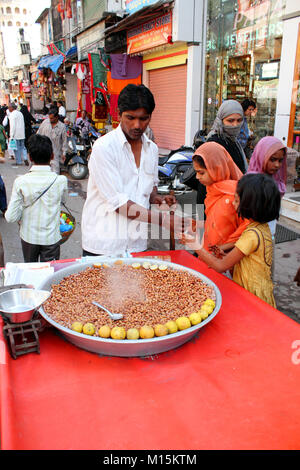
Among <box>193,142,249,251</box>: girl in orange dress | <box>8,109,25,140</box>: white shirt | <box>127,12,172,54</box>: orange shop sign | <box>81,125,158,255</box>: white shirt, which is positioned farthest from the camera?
<box>8,109,25,140</box>: white shirt

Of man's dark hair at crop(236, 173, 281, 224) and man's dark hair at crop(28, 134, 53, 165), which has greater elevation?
man's dark hair at crop(28, 134, 53, 165)

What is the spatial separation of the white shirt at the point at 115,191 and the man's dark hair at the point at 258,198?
58 cm

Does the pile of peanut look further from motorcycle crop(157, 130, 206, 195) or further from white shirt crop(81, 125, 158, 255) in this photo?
motorcycle crop(157, 130, 206, 195)

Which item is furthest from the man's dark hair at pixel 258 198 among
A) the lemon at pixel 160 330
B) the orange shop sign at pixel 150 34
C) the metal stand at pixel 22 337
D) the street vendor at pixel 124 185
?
the orange shop sign at pixel 150 34

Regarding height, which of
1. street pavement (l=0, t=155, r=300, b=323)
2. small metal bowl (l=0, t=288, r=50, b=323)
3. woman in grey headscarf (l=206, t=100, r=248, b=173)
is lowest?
street pavement (l=0, t=155, r=300, b=323)

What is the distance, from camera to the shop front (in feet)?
19.8

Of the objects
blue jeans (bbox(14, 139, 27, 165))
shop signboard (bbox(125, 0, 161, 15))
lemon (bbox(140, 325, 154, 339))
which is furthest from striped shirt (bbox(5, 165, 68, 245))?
blue jeans (bbox(14, 139, 27, 165))

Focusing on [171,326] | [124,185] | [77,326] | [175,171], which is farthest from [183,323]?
[175,171]

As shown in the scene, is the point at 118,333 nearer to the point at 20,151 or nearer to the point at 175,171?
the point at 175,171

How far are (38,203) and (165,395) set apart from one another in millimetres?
2002

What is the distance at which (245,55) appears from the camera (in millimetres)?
6922

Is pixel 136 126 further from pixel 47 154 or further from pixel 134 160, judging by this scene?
pixel 47 154

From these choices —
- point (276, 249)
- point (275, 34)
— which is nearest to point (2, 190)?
point (276, 249)

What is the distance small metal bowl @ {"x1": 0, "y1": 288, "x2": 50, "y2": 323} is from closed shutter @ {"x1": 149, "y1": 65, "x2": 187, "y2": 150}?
27.4ft
